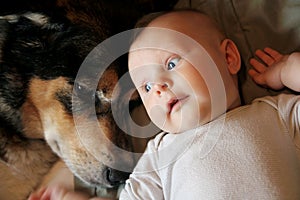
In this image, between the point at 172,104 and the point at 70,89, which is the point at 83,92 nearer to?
the point at 70,89

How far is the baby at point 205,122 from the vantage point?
109 centimetres

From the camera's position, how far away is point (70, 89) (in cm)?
131

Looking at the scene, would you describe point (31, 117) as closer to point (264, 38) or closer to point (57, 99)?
point (57, 99)

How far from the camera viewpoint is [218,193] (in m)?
1.07

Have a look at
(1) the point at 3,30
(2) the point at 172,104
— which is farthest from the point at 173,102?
(1) the point at 3,30

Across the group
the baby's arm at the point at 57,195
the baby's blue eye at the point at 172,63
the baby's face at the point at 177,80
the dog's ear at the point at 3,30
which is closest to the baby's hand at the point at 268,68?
the baby's face at the point at 177,80

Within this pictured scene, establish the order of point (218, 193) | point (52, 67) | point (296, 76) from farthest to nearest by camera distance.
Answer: point (52, 67) < point (296, 76) < point (218, 193)

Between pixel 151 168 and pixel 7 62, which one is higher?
pixel 7 62

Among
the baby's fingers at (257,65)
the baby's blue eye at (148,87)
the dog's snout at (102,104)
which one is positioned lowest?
the dog's snout at (102,104)

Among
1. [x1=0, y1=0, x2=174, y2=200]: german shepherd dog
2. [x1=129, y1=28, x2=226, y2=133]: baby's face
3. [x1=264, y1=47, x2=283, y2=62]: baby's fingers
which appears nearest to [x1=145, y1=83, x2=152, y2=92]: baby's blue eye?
[x1=129, y1=28, x2=226, y2=133]: baby's face

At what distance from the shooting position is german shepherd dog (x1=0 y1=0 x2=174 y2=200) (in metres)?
1.31

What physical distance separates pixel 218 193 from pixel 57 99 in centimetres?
53

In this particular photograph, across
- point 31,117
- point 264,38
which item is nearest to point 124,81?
point 31,117

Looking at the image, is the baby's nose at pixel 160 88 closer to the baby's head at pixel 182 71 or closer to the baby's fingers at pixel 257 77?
the baby's head at pixel 182 71
